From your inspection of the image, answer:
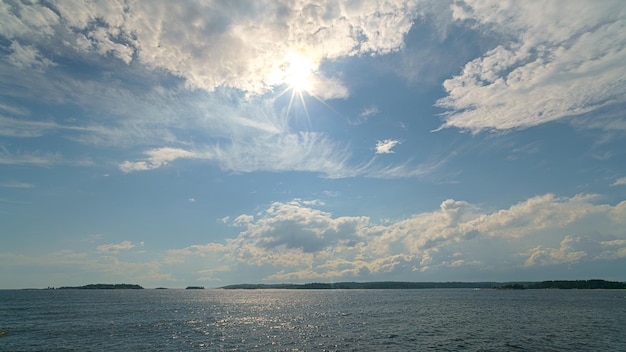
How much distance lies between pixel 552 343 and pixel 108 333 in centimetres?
7807

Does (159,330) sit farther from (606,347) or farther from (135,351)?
(606,347)

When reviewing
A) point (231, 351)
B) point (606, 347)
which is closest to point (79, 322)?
point (231, 351)

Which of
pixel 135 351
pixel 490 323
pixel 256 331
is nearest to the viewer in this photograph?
pixel 135 351

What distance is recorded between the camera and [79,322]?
89.1 metres

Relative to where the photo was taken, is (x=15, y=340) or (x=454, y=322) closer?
(x=15, y=340)

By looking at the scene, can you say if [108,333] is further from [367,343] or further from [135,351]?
[367,343]

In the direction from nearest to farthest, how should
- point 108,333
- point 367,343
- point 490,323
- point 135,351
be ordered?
point 135,351 → point 367,343 → point 108,333 → point 490,323

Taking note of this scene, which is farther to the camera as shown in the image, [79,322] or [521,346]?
[79,322]

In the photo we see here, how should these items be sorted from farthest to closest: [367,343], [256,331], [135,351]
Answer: [256,331]
[367,343]
[135,351]

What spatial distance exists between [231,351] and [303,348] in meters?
10.6

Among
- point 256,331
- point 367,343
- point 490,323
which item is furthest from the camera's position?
point 490,323

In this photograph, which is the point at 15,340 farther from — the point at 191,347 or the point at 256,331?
the point at 256,331

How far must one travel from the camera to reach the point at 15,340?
205ft

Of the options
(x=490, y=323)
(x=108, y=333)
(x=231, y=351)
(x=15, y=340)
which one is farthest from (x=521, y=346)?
(x=15, y=340)
